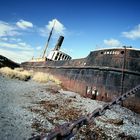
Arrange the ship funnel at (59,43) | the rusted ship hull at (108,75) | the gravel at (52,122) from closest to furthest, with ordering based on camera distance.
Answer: the gravel at (52,122), the rusted ship hull at (108,75), the ship funnel at (59,43)

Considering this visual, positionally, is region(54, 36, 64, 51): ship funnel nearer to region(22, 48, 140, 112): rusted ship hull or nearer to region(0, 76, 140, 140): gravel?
region(22, 48, 140, 112): rusted ship hull

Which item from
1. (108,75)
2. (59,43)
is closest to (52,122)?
(108,75)

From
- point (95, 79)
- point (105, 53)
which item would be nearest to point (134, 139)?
point (95, 79)

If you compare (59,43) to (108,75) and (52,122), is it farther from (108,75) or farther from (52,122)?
(52,122)

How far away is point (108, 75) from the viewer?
9.06 metres

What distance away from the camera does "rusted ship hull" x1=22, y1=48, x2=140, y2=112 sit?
8.27 metres

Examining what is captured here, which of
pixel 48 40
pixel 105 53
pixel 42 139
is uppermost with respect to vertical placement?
pixel 48 40

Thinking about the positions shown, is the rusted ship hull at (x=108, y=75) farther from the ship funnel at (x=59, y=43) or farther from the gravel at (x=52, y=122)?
the ship funnel at (x=59, y=43)

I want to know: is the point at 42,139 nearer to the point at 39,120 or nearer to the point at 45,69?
the point at 39,120

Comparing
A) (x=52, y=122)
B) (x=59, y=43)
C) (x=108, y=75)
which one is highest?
(x=59, y=43)

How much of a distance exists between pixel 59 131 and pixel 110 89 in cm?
811

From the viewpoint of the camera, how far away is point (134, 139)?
15.4 ft

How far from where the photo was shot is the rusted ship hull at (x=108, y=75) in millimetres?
8266

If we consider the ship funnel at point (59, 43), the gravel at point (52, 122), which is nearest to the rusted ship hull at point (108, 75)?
the gravel at point (52, 122)
